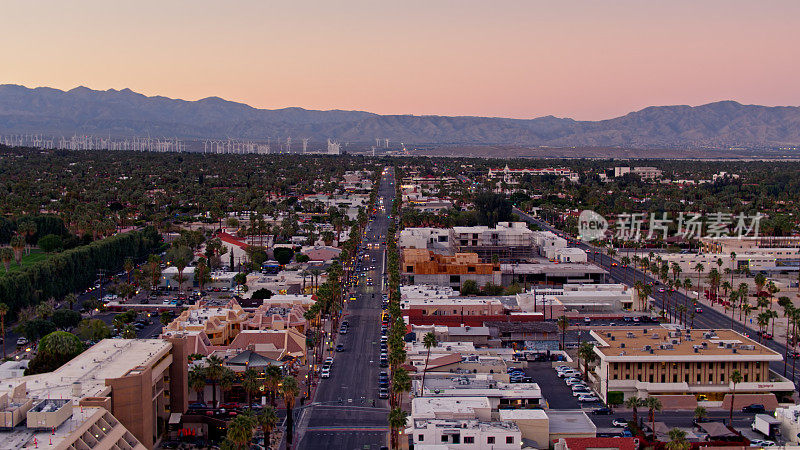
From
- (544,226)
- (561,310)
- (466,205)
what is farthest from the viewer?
(466,205)

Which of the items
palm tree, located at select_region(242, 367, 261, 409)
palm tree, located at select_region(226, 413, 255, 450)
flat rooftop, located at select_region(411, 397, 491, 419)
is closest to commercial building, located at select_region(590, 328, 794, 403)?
flat rooftop, located at select_region(411, 397, 491, 419)

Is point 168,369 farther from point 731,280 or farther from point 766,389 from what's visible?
point 731,280

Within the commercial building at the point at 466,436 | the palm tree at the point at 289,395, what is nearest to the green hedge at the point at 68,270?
the palm tree at the point at 289,395

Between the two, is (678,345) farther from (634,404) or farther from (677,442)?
(677,442)

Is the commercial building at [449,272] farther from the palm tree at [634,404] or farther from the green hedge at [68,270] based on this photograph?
the palm tree at [634,404]

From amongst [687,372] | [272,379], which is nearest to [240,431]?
[272,379]

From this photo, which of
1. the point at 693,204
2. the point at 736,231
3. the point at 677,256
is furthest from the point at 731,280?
the point at 693,204
